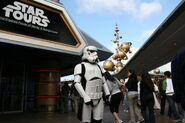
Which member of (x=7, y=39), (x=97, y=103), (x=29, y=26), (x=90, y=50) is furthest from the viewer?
(x=29, y=26)

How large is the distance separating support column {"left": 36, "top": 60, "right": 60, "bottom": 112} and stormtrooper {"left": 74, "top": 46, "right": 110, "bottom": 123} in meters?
5.92

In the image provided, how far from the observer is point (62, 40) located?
25.3 ft

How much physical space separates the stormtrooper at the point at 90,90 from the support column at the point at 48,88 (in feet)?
19.4

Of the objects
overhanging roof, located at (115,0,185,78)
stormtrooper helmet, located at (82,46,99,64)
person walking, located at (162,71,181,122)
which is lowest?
person walking, located at (162,71,181,122)

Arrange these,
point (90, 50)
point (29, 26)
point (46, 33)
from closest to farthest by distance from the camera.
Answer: point (90, 50)
point (29, 26)
point (46, 33)

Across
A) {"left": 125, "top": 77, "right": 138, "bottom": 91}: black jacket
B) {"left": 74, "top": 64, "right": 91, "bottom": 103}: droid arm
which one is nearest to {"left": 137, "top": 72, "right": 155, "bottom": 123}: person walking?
{"left": 125, "top": 77, "right": 138, "bottom": 91}: black jacket

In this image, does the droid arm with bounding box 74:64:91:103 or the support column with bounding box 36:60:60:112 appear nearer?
the droid arm with bounding box 74:64:91:103

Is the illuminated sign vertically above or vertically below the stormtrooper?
above

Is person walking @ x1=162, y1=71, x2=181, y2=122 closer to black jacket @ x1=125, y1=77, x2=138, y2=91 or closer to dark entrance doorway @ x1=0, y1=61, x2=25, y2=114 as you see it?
black jacket @ x1=125, y1=77, x2=138, y2=91

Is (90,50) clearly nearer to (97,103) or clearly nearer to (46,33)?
(97,103)

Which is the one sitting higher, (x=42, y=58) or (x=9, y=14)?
(x=9, y=14)

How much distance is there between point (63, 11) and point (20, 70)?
4310 mm

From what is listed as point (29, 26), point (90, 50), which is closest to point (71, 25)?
point (29, 26)

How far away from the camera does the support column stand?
8562mm
